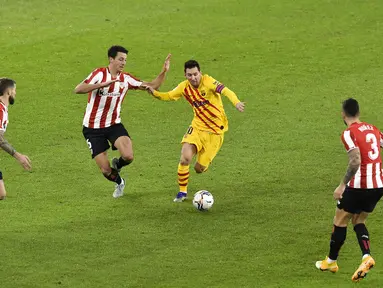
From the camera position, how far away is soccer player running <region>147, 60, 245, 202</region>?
18.2 metres

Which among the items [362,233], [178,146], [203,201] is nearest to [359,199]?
[362,233]

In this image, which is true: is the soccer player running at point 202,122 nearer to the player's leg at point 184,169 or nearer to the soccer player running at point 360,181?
the player's leg at point 184,169

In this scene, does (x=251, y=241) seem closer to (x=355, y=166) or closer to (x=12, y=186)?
(x=355, y=166)

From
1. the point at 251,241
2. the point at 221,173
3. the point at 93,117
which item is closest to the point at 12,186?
the point at 93,117

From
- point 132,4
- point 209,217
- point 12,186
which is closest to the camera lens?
point 209,217

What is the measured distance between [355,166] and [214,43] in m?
15.0

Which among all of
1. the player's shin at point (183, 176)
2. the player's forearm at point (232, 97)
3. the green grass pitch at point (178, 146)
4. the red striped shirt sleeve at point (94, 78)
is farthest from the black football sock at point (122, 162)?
the player's forearm at point (232, 97)

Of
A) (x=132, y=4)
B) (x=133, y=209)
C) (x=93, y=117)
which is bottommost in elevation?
(x=133, y=209)

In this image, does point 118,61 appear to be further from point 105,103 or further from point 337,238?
point 337,238

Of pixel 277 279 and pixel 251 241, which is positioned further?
pixel 251 241

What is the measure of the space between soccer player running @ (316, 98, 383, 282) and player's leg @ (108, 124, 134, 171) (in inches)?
187

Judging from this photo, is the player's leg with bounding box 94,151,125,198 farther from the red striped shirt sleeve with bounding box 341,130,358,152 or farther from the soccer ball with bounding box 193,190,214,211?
the red striped shirt sleeve with bounding box 341,130,358,152

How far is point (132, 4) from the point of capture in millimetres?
31703

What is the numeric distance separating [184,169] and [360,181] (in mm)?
4483
